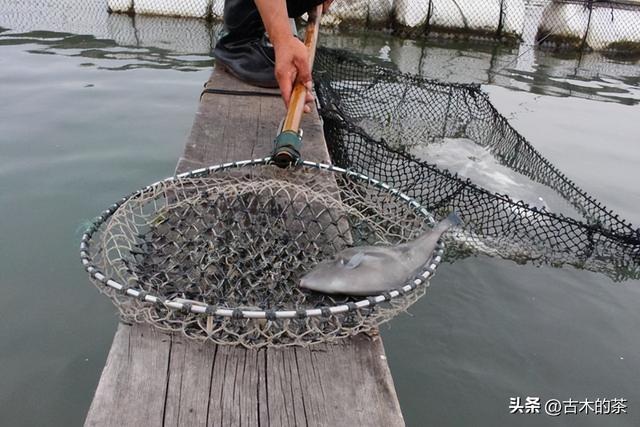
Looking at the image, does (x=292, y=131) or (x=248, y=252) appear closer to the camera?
(x=248, y=252)

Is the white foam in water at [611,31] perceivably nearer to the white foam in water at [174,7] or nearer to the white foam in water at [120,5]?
the white foam in water at [174,7]

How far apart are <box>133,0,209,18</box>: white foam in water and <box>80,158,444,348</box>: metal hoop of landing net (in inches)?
429

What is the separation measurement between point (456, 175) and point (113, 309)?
2885mm

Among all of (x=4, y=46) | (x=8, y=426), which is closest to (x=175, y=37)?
(x=4, y=46)

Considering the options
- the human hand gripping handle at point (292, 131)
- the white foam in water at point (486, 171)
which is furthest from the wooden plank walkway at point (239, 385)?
the white foam in water at point (486, 171)

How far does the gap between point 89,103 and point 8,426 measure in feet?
17.0

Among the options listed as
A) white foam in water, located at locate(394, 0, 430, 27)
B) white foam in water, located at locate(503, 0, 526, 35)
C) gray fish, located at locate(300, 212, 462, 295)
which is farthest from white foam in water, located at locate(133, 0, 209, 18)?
gray fish, located at locate(300, 212, 462, 295)

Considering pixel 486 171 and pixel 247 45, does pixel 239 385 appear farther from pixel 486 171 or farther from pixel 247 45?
pixel 486 171

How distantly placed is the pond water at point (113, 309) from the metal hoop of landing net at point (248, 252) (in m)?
0.84

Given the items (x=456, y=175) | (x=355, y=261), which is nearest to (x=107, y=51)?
(x=456, y=175)

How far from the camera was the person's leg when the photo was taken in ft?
15.9

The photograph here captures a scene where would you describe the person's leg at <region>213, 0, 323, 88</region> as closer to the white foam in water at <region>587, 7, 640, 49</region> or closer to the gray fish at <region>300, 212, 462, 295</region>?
the gray fish at <region>300, 212, 462, 295</region>

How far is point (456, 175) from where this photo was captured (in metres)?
4.38

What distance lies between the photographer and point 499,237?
4500 millimetres
